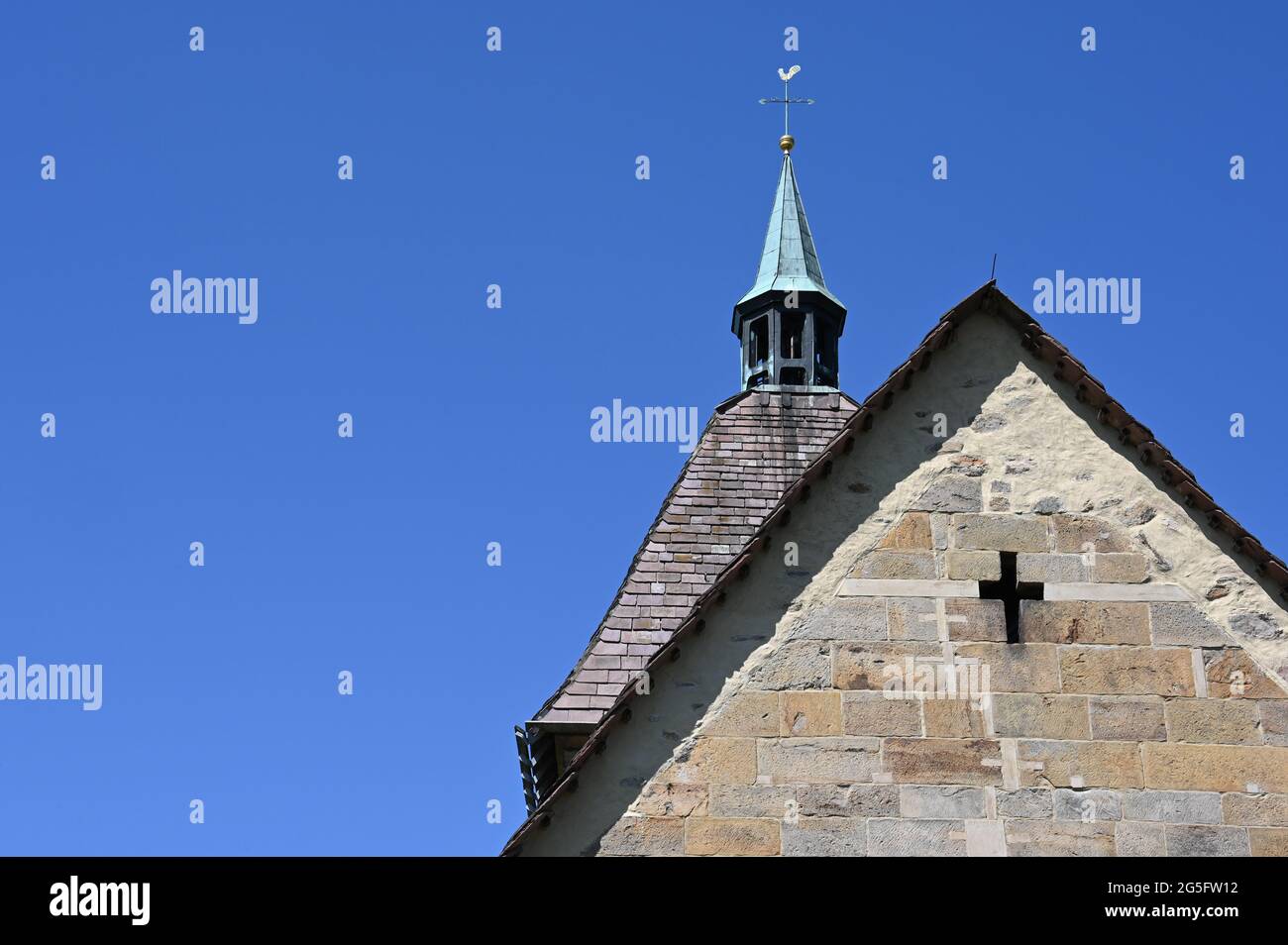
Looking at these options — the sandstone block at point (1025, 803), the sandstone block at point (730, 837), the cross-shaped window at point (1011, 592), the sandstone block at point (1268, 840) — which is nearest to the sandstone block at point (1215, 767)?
the sandstone block at point (1268, 840)

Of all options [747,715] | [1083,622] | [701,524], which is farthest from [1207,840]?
[701,524]

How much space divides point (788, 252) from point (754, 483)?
6153 millimetres

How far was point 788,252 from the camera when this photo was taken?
24.5 m

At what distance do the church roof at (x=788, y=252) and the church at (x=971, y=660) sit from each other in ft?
42.6

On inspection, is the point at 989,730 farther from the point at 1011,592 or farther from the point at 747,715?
the point at 747,715

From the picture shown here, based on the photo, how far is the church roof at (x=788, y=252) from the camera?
24.0 m

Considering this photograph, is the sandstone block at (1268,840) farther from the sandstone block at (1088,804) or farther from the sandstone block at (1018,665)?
the sandstone block at (1018,665)

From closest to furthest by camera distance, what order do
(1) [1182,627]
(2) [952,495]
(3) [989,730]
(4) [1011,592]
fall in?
1. (3) [989,730]
2. (1) [1182,627]
3. (4) [1011,592]
4. (2) [952,495]

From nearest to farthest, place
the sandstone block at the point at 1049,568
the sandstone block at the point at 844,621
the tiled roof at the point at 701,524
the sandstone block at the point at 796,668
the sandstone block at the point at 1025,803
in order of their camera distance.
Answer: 1. the sandstone block at the point at 1025,803
2. the sandstone block at the point at 796,668
3. the sandstone block at the point at 844,621
4. the sandstone block at the point at 1049,568
5. the tiled roof at the point at 701,524

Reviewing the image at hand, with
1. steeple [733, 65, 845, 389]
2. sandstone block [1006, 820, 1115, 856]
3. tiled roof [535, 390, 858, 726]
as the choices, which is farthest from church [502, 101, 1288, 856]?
steeple [733, 65, 845, 389]

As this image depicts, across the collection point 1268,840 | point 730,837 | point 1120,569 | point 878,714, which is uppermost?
point 1120,569
